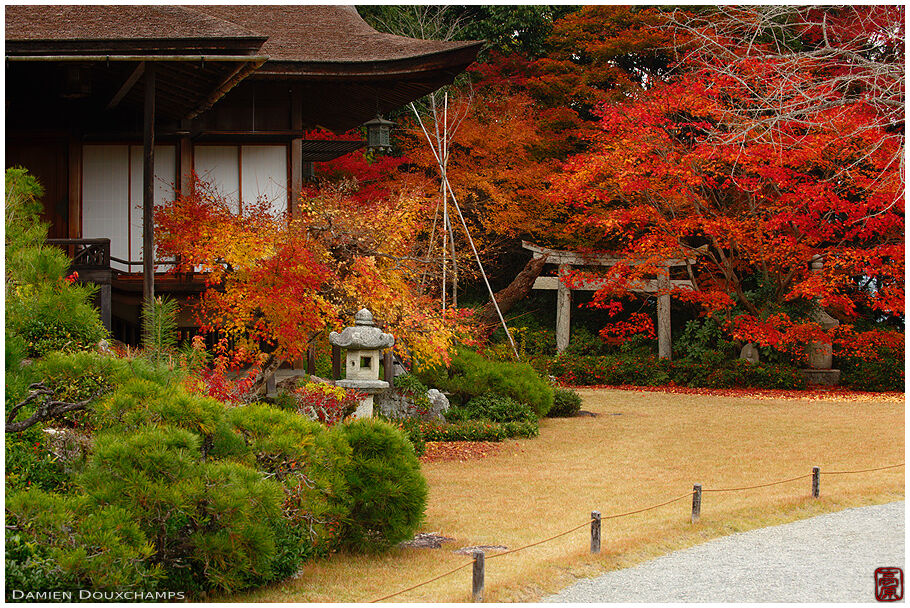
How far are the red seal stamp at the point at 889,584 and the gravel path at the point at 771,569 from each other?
0.05 metres

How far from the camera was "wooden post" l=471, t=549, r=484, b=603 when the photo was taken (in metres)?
4.48

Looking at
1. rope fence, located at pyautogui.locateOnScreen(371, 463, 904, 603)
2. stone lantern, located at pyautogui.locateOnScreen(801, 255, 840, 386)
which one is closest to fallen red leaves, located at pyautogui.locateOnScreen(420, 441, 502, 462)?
rope fence, located at pyautogui.locateOnScreen(371, 463, 904, 603)

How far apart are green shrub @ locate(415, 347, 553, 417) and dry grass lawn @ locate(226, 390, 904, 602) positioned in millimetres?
472

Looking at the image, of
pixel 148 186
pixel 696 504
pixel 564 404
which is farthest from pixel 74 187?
pixel 696 504

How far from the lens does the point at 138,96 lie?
→ 34.2 ft

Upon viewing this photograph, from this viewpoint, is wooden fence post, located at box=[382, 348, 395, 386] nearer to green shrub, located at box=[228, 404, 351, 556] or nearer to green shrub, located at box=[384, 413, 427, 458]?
green shrub, located at box=[384, 413, 427, 458]

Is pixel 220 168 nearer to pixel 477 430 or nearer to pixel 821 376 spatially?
pixel 477 430

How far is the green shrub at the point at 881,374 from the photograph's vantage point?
16.2 meters

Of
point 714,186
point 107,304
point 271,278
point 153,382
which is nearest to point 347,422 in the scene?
point 153,382

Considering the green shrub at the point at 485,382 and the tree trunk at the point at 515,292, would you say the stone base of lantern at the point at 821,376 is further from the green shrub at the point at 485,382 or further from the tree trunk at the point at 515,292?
the green shrub at the point at 485,382

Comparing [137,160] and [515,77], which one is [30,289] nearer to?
[137,160]

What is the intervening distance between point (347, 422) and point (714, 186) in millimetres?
12820

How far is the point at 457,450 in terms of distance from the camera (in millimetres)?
9664

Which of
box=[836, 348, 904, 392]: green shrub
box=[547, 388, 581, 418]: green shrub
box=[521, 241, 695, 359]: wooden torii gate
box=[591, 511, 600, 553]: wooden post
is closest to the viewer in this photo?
box=[591, 511, 600, 553]: wooden post
